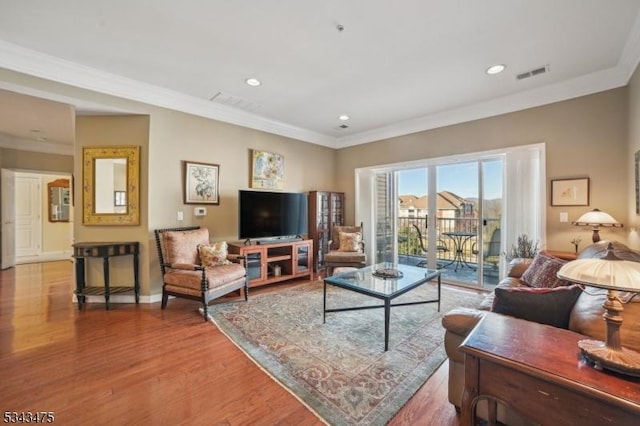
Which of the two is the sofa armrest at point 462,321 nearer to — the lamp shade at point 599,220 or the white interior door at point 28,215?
the lamp shade at point 599,220

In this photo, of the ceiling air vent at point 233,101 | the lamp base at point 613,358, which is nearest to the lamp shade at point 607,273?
→ the lamp base at point 613,358

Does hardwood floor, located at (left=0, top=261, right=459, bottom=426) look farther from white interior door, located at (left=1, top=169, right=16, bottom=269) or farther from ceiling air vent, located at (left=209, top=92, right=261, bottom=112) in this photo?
white interior door, located at (left=1, top=169, right=16, bottom=269)

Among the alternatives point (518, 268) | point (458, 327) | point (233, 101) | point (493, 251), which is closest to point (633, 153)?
point (518, 268)

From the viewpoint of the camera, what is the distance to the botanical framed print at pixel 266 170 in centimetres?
466

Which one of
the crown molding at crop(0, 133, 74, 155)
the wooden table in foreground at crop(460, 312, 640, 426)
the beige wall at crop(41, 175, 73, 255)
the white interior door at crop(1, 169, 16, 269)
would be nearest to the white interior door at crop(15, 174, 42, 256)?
the beige wall at crop(41, 175, 73, 255)

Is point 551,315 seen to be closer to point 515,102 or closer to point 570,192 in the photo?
point 570,192

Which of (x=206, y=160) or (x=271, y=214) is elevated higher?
(x=206, y=160)

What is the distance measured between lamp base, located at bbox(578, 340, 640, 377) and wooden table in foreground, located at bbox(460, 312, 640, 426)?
0.03 meters

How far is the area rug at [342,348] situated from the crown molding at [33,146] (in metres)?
5.79

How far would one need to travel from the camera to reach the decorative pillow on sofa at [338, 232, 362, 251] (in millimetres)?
4785

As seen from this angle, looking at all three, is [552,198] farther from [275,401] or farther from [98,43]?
[98,43]

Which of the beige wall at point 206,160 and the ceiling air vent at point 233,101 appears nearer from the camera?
the beige wall at point 206,160

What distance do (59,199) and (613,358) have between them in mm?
9857

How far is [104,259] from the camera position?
3455 millimetres
